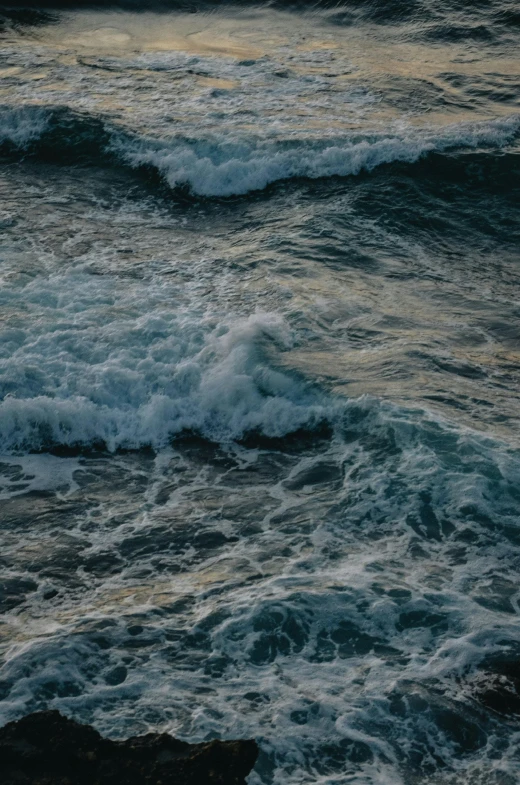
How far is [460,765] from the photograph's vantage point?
4.87 metres

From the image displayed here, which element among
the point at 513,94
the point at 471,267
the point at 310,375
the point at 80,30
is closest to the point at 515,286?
the point at 471,267

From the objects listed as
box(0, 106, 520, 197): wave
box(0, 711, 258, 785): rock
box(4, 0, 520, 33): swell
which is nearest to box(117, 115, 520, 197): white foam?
box(0, 106, 520, 197): wave

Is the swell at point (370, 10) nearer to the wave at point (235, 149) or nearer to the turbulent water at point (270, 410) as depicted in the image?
the turbulent water at point (270, 410)

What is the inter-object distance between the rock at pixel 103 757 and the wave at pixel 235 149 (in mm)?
9795

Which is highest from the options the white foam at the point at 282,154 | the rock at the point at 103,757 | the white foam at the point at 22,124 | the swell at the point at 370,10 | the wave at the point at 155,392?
the swell at the point at 370,10

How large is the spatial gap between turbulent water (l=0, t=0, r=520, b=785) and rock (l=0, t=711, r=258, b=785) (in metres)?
0.14

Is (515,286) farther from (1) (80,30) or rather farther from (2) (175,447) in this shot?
(1) (80,30)

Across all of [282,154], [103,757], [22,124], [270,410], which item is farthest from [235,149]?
[103,757]

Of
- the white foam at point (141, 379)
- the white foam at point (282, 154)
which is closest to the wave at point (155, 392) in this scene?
the white foam at point (141, 379)

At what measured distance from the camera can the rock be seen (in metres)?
4.55

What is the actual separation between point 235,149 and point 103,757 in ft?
36.0

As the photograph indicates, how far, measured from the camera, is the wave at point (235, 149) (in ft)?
44.6

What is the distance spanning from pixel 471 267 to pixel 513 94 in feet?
19.7

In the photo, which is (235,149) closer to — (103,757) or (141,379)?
(141,379)
